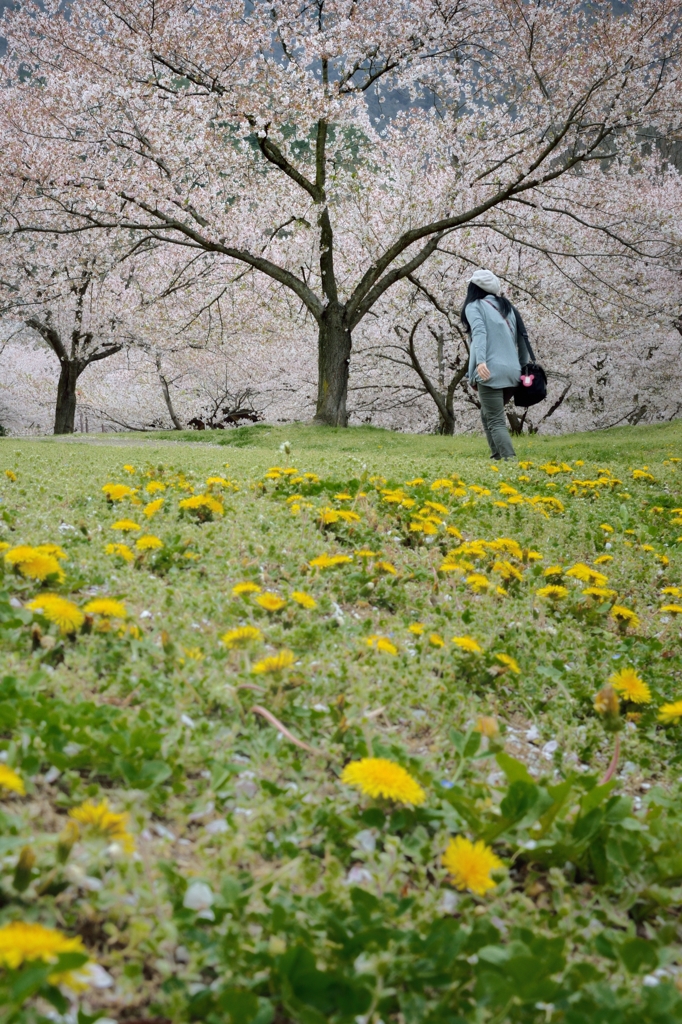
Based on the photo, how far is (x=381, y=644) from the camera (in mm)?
2398

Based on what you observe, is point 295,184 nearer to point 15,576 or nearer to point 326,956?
point 15,576

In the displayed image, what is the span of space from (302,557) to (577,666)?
1.38 meters

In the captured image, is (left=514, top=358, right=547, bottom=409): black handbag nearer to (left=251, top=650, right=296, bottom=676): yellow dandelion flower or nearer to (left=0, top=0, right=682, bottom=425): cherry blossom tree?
(left=0, top=0, right=682, bottom=425): cherry blossom tree

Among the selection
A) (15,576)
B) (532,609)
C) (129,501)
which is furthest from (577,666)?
(129,501)

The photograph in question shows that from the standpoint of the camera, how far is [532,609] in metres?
3.37

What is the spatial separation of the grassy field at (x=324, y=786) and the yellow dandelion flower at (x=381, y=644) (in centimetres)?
2

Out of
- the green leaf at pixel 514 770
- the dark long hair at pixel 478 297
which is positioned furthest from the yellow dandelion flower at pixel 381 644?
the dark long hair at pixel 478 297

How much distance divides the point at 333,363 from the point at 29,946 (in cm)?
1463

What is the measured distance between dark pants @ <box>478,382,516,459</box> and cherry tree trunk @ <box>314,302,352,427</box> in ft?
23.4

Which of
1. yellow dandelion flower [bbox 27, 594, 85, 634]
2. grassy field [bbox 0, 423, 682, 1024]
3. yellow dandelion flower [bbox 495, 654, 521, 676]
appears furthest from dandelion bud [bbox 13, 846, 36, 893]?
yellow dandelion flower [bbox 495, 654, 521, 676]

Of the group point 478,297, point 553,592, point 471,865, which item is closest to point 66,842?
A: point 471,865

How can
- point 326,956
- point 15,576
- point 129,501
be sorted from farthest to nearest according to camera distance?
point 129,501, point 15,576, point 326,956

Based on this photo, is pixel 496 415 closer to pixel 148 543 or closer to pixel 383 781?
pixel 148 543

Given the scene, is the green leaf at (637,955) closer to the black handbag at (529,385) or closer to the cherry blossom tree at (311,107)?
the black handbag at (529,385)
